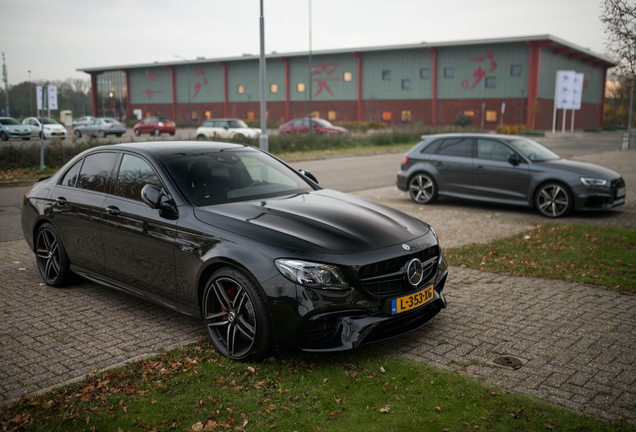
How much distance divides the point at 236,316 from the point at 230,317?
0.06 metres

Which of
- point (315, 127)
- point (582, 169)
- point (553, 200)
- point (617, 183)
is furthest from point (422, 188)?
point (315, 127)

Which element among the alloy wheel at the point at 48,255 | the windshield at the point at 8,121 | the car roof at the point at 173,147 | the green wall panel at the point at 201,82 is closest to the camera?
the car roof at the point at 173,147

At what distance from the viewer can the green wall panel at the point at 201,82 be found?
7188 centimetres

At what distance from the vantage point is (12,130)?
3538cm

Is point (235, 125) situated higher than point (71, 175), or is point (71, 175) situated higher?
point (235, 125)

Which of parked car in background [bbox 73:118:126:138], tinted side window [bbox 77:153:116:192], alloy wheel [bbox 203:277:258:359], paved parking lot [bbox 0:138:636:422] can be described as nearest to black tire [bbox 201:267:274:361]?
alloy wheel [bbox 203:277:258:359]

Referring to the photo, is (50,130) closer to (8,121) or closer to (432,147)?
(8,121)

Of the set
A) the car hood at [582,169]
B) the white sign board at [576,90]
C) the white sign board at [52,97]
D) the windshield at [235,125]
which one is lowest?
the car hood at [582,169]

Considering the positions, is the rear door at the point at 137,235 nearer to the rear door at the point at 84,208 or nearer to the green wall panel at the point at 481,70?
the rear door at the point at 84,208

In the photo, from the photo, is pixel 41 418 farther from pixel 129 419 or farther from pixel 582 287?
pixel 582 287

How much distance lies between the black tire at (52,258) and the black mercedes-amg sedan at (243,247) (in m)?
0.02

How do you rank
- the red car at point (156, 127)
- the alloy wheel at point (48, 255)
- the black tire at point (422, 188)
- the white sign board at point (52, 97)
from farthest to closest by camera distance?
the red car at point (156, 127) < the white sign board at point (52, 97) < the black tire at point (422, 188) < the alloy wheel at point (48, 255)

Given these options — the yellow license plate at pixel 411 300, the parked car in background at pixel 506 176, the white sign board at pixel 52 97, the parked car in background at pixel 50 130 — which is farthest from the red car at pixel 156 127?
the yellow license plate at pixel 411 300

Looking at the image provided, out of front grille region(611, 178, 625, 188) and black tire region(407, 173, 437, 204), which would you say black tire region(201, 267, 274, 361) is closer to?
black tire region(407, 173, 437, 204)
